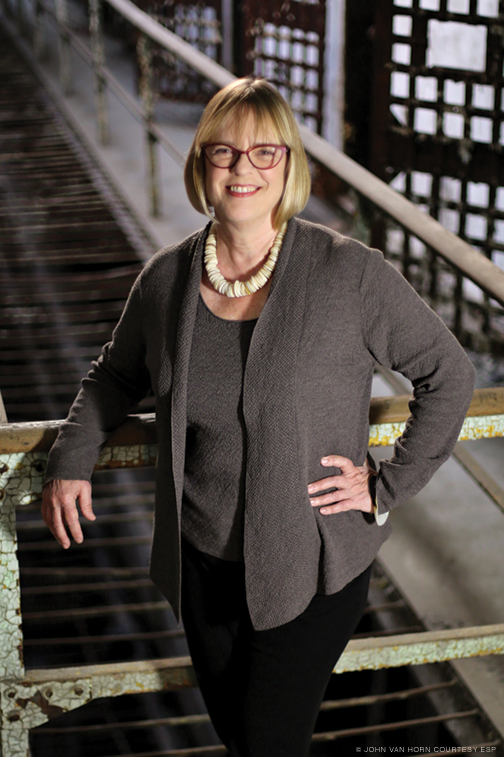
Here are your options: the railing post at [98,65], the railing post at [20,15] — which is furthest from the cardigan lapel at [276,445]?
Result: the railing post at [20,15]

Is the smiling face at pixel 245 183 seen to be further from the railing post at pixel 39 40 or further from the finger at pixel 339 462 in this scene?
the railing post at pixel 39 40

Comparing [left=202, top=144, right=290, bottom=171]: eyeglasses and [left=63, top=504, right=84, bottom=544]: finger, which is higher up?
[left=202, top=144, right=290, bottom=171]: eyeglasses

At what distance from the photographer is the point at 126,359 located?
1.52 metres

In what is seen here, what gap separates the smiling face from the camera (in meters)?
1.33

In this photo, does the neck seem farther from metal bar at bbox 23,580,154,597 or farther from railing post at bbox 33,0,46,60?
railing post at bbox 33,0,46,60

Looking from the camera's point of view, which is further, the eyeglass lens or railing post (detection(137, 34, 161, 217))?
railing post (detection(137, 34, 161, 217))

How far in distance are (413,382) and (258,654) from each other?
565 mm

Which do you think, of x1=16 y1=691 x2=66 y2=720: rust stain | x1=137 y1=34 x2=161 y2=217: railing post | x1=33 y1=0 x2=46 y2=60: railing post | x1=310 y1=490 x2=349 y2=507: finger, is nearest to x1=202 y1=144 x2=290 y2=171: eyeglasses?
x1=310 y1=490 x2=349 y2=507: finger

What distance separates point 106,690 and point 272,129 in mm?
1114

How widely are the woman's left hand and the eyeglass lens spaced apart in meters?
0.51

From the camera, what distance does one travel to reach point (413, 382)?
1356 mm

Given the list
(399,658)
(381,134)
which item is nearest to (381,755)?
(399,658)

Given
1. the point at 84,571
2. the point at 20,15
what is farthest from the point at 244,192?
the point at 20,15

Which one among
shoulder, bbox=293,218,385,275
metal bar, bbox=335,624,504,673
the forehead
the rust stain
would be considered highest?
the forehead
